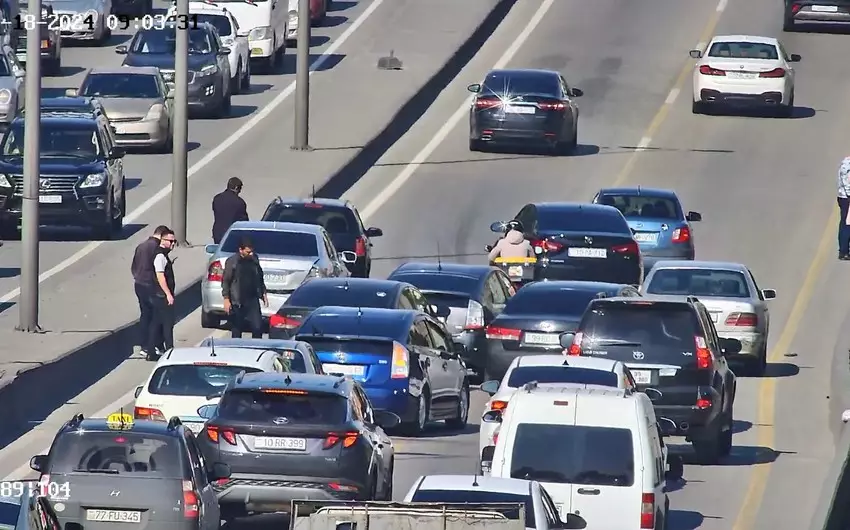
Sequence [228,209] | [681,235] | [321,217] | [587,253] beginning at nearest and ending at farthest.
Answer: [587,253] → [228,209] → [321,217] → [681,235]

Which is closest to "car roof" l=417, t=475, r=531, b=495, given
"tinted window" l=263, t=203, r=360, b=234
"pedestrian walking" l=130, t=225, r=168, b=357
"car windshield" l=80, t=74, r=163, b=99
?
"pedestrian walking" l=130, t=225, r=168, b=357

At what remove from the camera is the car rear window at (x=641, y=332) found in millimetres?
21266

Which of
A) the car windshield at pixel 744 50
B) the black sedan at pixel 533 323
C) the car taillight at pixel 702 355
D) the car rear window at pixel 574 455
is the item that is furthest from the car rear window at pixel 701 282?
the car windshield at pixel 744 50

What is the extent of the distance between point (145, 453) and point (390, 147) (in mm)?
28667

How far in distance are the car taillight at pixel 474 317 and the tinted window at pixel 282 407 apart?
31.4 ft

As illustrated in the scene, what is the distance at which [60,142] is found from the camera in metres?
34.1

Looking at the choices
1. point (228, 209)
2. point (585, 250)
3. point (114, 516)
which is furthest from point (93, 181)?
point (114, 516)

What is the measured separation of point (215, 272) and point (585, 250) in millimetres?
5629

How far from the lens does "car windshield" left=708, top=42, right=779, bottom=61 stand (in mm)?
45594

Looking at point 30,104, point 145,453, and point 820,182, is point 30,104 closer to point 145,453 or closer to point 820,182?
point 145,453

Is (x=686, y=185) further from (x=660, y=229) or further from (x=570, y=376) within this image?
(x=570, y=376)

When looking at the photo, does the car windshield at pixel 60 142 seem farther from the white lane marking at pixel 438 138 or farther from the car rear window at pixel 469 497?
the car rear window at pixel 469 497

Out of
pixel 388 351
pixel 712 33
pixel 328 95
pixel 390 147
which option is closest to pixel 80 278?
pixel 388 351

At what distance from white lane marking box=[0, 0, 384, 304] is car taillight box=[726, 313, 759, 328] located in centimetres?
932
